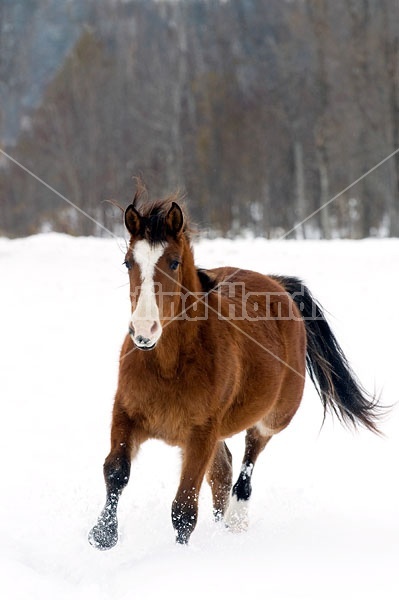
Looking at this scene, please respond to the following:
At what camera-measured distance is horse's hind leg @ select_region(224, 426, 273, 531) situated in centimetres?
502

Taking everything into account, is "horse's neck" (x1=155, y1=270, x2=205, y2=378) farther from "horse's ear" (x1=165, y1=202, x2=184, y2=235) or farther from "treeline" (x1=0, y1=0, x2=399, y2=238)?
"treeline" (x1=0, y1=0, x2=399, y2=238)

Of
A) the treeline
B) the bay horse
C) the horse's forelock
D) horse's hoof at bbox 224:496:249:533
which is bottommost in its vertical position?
horse's hoof at bbox 224:496:249:533

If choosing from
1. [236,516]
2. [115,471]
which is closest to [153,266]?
[115,471]

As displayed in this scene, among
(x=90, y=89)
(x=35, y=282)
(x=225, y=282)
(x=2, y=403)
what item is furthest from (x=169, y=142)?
(x=225, y=282)

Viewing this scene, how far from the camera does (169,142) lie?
23.6 m

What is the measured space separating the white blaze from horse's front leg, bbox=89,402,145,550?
73cm

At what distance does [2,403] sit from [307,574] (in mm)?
4629

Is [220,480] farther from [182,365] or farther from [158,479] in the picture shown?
[182,365]

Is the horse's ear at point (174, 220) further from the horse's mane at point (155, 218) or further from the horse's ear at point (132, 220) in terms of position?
the horse's ear at point (132, 220)

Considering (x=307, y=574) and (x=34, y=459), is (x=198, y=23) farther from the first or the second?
(x=307, y=574)

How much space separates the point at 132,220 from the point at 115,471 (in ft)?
4.25

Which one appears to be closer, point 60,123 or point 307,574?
point 307,574

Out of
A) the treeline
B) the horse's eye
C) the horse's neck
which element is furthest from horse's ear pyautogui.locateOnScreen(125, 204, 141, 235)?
the treeline

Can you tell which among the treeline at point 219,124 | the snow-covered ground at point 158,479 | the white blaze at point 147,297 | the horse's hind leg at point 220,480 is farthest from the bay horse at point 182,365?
the treeline at point 219,124
